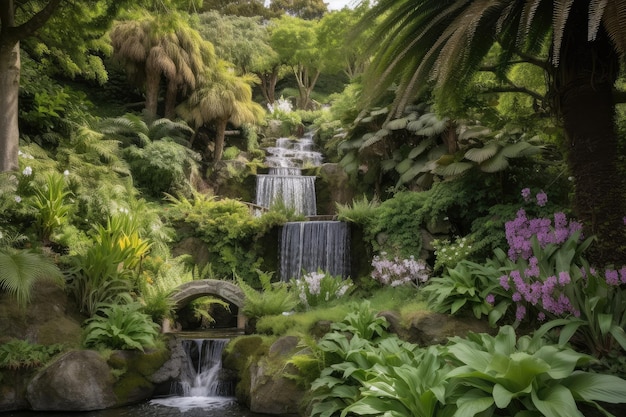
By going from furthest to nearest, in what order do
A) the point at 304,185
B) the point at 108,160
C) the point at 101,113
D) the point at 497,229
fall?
the point at 101,113
the point at 304,185
the point at 108,160
the point at 497,229

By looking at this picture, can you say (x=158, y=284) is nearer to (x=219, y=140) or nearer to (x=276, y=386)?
(x=276, y=386)

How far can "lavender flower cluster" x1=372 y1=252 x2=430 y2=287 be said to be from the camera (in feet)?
22.1

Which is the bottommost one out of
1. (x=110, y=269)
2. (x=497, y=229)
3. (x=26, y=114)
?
(x=110, y=269)

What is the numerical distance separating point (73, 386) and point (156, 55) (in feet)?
34.8

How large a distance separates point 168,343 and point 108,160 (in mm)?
6013

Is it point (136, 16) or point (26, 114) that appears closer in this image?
point (136, 16)

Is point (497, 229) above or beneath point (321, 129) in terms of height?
beneath

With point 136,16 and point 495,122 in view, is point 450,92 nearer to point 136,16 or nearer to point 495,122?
point 495,122

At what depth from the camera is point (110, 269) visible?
685cm

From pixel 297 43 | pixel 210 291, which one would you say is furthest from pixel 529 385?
pixel 297 43

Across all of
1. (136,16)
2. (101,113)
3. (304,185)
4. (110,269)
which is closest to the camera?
(110,269)

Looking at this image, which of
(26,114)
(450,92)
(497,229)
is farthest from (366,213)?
(26,114)

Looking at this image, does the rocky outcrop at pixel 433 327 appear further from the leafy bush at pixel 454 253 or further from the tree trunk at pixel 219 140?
the tree trunk at pixel 219 140

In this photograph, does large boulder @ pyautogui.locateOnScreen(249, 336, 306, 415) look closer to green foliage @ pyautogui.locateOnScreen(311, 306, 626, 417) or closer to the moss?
green foliage @ pyautogui.locateOnScreen(311, 306, 626, 417)
